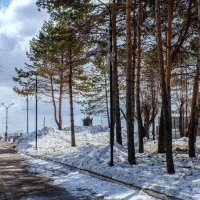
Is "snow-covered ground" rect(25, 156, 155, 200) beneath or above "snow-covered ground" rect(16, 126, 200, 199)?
beneath

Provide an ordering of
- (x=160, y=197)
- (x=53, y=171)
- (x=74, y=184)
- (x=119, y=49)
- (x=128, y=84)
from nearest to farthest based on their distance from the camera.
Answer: (x=160, y=197), (x=74, y=184), (x=128, y=84), (x=53, y=171), (x=119, y=49)

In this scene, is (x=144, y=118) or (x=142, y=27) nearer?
(x=142, y=27)

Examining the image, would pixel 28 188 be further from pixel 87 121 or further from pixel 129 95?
pixel 87 121

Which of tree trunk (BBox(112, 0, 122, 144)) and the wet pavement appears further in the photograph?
tree trunk (BBox(112, 0, 122, 144))

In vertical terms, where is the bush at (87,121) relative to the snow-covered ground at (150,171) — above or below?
above

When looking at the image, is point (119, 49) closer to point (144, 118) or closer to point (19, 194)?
point (19, 194)

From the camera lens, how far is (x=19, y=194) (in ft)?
42.9

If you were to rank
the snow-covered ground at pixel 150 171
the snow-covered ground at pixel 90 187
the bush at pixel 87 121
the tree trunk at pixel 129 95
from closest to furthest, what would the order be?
the snow-covered ground at pixel 150 171 < the snow-covered ground at pixel 90 187 < the tree trunk at pixel 129 95 < the bush at pixel 87 121

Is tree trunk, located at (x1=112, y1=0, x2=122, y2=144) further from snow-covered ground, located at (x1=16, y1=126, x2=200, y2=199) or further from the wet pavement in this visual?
the wet pavement

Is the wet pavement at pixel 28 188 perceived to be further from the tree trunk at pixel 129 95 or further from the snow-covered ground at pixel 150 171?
the tree trunk at pixel 129 95

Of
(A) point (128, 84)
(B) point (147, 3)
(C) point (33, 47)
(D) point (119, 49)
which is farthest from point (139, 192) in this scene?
(C) point (33, 47)

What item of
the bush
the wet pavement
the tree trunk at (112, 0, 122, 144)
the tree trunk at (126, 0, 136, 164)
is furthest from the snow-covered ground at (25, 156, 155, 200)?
the bush

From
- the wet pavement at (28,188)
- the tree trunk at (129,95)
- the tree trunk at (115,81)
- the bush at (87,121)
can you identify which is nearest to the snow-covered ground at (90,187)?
the wet pavement at (28,188)

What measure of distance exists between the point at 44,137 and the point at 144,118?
12.2 metres
